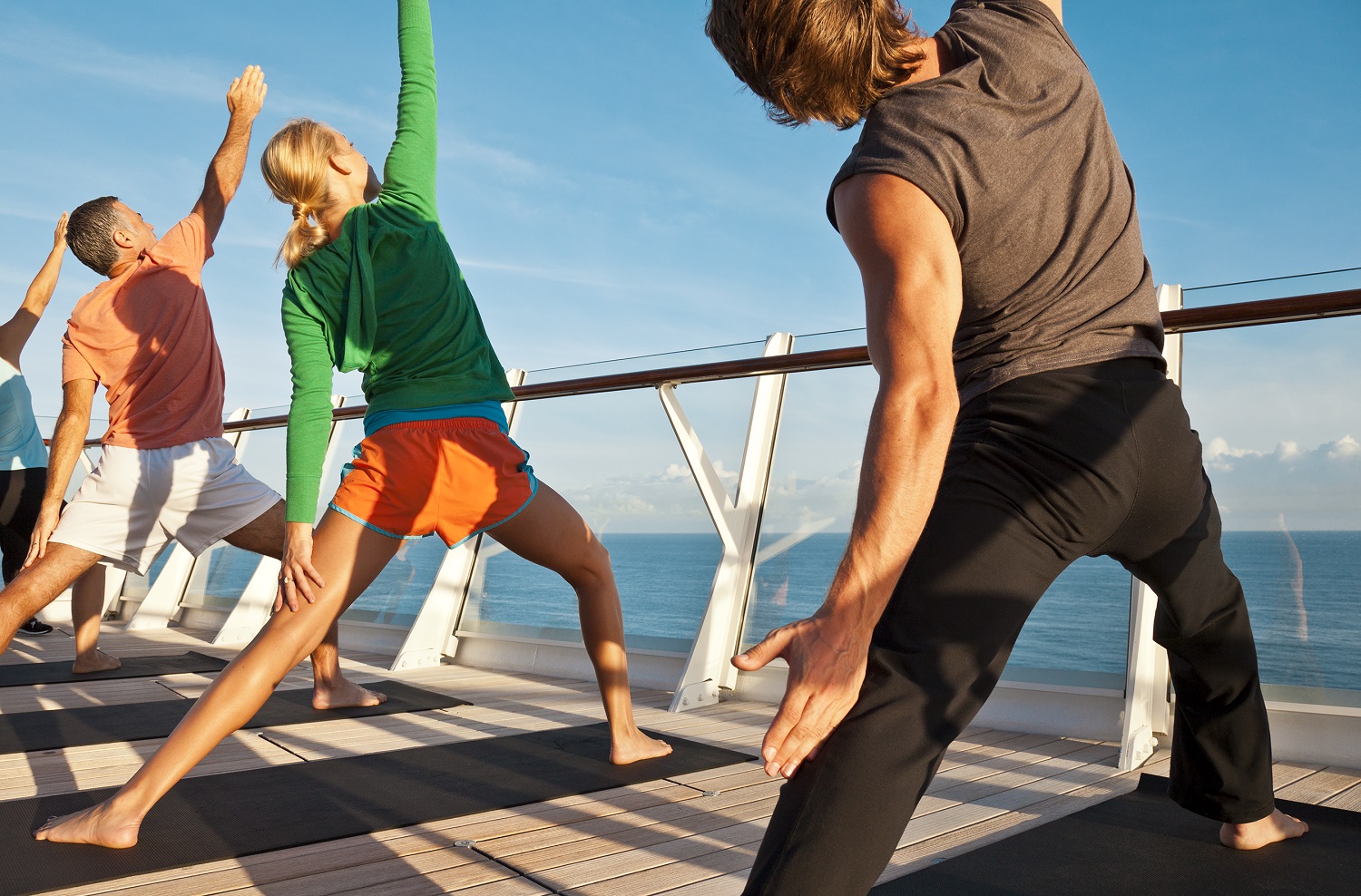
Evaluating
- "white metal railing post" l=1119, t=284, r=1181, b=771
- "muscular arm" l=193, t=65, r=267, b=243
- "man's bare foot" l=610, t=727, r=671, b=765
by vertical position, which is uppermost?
"muscular arm" l=193, t=65, r=267, b=243

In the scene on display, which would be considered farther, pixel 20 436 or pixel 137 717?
pixel 20 436

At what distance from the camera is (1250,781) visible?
1.58 metres

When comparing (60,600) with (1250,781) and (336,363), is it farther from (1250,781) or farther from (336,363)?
(1250,781)

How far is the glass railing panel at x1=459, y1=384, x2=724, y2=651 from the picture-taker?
12.8 feet

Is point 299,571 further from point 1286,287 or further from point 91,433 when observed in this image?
point 91,433

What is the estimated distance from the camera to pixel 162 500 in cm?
309

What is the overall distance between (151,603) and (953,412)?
620 centimetres

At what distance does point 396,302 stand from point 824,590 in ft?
7.02

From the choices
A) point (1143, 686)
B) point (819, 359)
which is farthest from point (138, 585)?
point (1143, 686)

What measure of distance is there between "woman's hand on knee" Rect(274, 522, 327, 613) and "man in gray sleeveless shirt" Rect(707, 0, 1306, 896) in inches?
49.7

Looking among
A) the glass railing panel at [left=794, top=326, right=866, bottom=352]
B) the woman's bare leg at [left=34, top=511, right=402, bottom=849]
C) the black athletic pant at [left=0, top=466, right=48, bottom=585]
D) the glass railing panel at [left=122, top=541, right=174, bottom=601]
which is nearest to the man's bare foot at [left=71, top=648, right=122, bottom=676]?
the black athletic pant at [left=0, top=466, right=48, bottom=585]

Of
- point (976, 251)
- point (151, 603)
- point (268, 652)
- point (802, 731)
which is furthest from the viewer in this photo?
point (151, 603)

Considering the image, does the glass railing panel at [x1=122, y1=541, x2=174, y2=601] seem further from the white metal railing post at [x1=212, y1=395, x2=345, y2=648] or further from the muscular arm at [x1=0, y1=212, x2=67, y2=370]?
the muscular arm at [x1=0, y1=212, x2=67, y2=370]

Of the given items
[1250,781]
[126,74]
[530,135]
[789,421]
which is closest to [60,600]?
[789,421]
